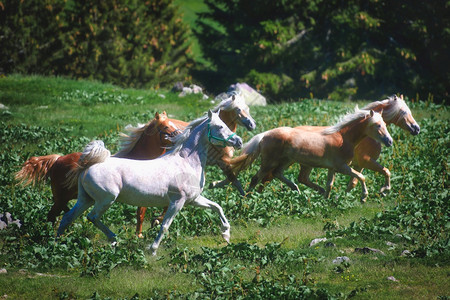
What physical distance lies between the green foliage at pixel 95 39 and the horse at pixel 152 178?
24.3 meters

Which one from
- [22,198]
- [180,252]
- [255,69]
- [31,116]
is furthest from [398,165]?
[255,69]

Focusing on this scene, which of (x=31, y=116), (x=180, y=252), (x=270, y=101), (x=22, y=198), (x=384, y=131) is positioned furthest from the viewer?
(x=270, y=101)

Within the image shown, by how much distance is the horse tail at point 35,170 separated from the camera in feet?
32.6

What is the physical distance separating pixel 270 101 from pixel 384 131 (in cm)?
1950

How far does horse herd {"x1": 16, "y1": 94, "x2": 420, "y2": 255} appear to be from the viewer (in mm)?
8742

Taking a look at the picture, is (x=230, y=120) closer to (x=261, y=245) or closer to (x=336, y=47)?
(x=261, y=245)

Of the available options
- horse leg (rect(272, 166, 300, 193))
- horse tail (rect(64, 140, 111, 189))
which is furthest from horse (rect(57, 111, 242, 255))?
horse leg (rect(272, 166, 300, 193))

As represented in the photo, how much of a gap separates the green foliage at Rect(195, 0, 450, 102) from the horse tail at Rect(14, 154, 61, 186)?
22.0 metres

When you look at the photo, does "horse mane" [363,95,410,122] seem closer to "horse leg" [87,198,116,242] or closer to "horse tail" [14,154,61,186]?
"horse leg" [87,198,116,242]

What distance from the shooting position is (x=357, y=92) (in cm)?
3344

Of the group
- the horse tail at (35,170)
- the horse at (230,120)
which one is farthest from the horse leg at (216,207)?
the horse at (230,120)

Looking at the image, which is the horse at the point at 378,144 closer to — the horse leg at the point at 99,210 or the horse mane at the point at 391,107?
the horse mane at the point at 391,107

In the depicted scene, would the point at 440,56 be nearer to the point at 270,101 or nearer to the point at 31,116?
the point at 270,101

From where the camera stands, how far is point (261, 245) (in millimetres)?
9672
